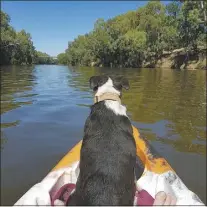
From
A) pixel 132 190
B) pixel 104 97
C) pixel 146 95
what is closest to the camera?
pixel 132 190

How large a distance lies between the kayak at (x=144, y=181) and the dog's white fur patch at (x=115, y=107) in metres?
0.96

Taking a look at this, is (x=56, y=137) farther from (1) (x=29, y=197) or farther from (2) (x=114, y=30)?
(2) (x=114, y=30)

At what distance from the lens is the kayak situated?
3344 millimetres

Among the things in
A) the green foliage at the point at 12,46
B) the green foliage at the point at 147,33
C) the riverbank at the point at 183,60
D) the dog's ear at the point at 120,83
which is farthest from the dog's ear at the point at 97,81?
the green foliage at the point at 12,46

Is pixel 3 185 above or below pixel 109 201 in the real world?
below

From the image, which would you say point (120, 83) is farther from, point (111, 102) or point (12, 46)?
point (12, 46)

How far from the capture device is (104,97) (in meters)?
3.86

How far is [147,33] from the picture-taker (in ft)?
198

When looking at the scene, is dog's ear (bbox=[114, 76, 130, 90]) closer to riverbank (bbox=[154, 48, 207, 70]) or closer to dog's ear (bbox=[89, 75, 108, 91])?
dog's ear (bbox=[89, 75, 108, 91])

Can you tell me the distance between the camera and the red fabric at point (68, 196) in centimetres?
345

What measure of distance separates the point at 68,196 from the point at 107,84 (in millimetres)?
1541

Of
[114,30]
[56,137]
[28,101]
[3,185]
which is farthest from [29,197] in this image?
[114,30]

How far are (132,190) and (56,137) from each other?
177 inches

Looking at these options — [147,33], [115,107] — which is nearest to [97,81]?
[115,107]
